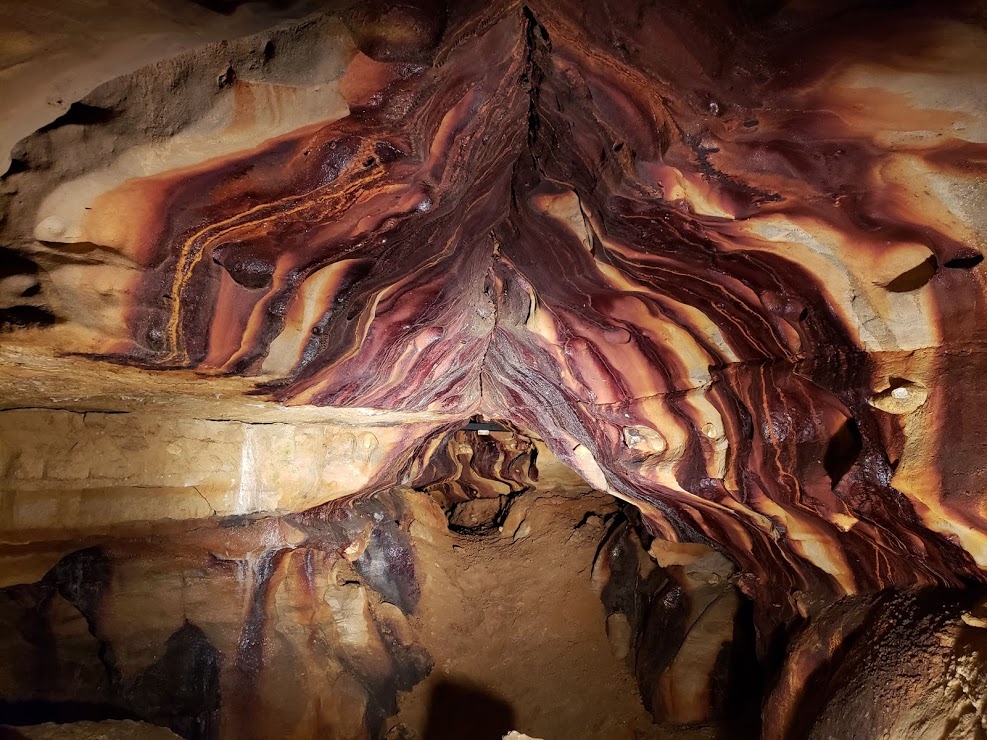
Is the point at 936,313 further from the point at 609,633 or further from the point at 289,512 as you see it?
the point at 609,633

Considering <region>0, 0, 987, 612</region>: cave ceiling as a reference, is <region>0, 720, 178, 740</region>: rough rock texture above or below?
below

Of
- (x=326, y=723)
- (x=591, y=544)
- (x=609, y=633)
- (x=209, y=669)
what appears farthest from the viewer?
(x=591, y=544)

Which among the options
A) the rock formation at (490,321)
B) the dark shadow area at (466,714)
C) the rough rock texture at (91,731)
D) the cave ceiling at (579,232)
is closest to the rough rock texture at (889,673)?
the rock formation at (490,321)

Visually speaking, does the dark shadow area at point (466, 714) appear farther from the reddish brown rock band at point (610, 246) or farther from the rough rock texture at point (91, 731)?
the reddish brown rock band at point (610, 246)

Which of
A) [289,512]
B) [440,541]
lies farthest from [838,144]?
[440,541]

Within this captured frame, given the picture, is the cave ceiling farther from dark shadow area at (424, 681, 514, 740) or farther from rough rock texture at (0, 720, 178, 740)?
dark shadow area at (424, 681, 514, 740)

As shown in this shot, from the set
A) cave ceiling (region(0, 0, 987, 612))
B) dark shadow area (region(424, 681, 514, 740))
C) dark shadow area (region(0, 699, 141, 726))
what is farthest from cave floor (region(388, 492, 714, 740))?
cave ceiling (region(0, 0, 987, 612))

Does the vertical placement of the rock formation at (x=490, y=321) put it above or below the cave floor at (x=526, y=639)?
above
